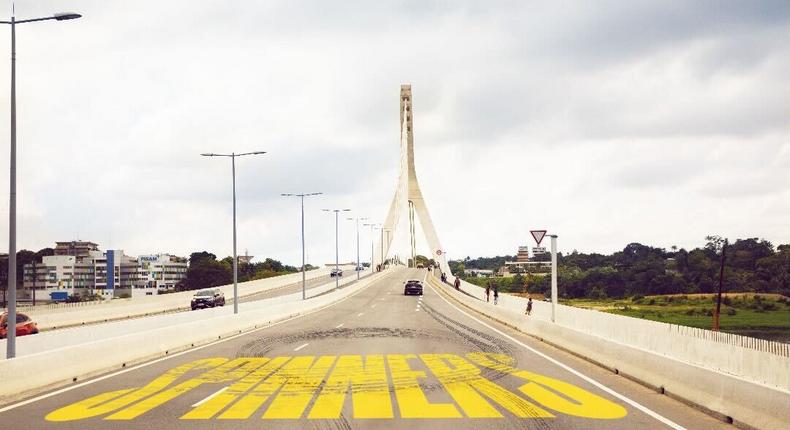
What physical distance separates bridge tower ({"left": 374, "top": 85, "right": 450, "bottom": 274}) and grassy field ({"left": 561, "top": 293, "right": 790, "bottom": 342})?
79.4 feet

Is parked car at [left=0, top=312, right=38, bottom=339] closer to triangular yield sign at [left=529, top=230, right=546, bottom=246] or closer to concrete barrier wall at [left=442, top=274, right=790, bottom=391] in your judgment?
triangular yield sign at [left=529, top=230, right=546, bottom=246]

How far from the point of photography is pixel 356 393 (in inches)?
542

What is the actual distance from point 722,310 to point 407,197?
55612mm

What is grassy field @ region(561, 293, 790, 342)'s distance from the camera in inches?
3974

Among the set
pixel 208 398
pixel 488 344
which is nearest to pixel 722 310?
pixel 488 344

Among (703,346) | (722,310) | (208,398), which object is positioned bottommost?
(722,310)

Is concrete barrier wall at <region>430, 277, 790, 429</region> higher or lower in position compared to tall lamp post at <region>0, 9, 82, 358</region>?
lower

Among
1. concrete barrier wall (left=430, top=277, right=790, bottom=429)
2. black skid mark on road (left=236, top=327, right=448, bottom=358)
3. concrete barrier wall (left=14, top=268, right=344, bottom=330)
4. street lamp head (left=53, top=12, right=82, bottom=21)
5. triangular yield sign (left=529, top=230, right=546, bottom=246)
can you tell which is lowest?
concrete barrier wall (left=14, top=268, right=344, bottom=330)

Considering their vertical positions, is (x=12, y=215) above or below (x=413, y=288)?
above

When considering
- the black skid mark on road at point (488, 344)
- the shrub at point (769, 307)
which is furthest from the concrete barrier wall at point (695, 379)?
the shrub at point (769, 307)

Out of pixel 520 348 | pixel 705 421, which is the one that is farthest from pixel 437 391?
pixel 520 348

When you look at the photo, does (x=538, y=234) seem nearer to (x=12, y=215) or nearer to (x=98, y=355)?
(x=98, y=355)

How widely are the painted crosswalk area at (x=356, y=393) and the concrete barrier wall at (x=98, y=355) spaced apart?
1629mm

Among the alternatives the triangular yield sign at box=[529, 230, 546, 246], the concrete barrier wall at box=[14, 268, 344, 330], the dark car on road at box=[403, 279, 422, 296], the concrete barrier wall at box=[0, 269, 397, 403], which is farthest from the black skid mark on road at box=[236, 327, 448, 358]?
the dark car on road at box=[403, 279, 422, 296]
